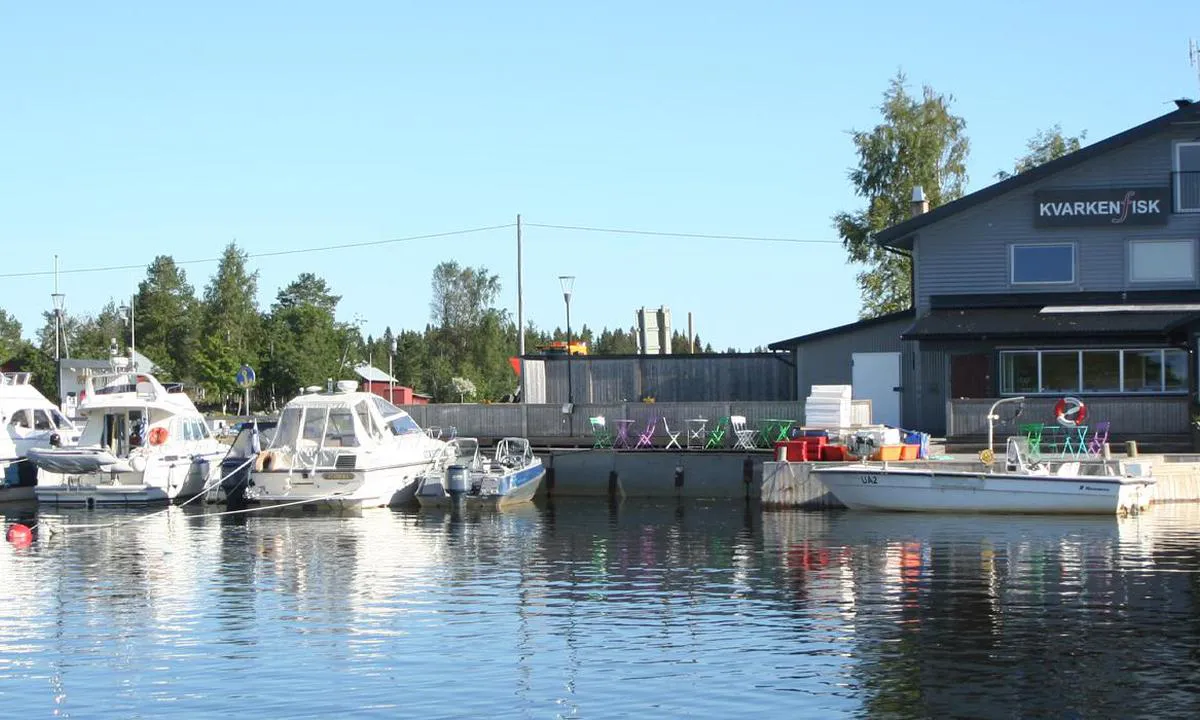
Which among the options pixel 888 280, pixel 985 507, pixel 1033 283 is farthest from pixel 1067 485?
pixel 888 280

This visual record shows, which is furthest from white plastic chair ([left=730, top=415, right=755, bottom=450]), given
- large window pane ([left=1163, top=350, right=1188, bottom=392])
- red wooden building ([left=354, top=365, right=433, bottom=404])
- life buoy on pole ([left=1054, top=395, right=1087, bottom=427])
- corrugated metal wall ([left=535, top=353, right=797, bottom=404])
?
red wooden building ([left=354, top=365, right=433, bottom=404])

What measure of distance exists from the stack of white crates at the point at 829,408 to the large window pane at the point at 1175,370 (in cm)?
877

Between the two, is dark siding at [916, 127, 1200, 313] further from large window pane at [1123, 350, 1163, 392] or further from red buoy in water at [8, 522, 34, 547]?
red buoy in water at [8, 522, 34, 547]

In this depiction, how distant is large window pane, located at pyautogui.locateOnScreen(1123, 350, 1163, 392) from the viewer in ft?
126

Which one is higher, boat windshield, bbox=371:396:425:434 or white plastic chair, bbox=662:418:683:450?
boat windshield, bbox=371:396:425:434

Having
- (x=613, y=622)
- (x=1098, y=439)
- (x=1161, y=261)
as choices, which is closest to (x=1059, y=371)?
(x=1098, y=439)

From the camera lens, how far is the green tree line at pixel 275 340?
78.9 metres

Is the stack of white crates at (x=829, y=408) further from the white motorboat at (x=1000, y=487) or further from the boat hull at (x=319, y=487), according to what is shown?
the boat hull at (x=319, y=487)

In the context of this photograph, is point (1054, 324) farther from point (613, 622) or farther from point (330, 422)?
point (613, 622)

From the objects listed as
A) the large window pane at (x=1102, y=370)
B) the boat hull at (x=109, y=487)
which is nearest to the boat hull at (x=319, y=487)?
the boat hull at (x=109, y=487)

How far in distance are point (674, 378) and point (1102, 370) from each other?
1338cm

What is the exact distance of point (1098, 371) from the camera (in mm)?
38781

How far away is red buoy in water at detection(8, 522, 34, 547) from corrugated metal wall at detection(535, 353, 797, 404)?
64.2 feet

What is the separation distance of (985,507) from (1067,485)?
69.6 inches
